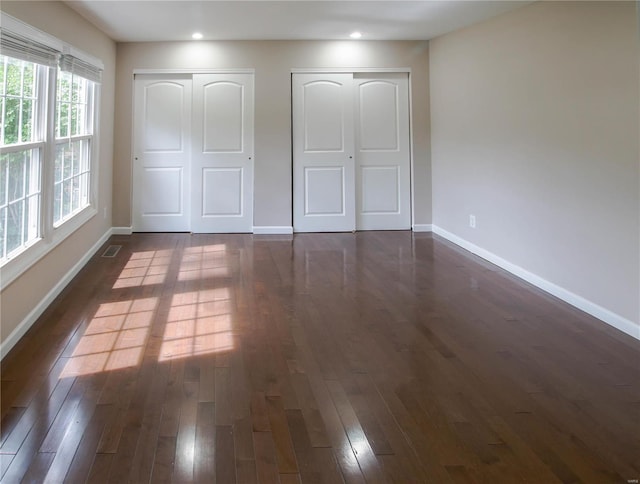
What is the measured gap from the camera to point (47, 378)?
239 cm

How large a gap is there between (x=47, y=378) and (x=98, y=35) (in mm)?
4119

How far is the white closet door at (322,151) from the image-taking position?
6203 millimetres

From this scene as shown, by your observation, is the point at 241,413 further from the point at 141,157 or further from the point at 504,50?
the point at 141,157

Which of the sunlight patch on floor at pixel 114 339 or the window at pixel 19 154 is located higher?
the window at pixel 19 154

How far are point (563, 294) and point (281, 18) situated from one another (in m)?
3.72

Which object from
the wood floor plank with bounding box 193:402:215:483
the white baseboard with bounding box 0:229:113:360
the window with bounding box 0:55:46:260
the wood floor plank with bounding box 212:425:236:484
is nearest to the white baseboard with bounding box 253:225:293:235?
the white baseboard with bounding box 0:229:113:360

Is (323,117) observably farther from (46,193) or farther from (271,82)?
(46,193)

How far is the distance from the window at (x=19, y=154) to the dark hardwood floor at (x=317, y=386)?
0.57 meters

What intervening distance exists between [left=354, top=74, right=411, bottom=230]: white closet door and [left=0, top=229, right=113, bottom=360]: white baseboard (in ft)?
11.1

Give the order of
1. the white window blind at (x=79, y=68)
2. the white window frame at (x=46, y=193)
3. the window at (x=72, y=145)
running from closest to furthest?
the white window frame at (x=46, y=193) < the white window blind at (x=79, y=68) < the window at (x=72, y=145)

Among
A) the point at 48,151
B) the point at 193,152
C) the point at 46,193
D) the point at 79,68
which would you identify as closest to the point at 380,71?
the point at 193,152

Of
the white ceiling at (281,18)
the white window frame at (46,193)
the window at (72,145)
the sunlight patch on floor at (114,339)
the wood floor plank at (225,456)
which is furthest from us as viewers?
the white ceiling at (281,18)

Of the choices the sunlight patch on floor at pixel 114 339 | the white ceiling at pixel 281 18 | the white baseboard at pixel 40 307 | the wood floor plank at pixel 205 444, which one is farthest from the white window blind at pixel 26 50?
the wood floor plank at pixel 205 444

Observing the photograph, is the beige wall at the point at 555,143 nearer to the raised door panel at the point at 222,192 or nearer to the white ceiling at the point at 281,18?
the white ceiling at the point at 281,18
